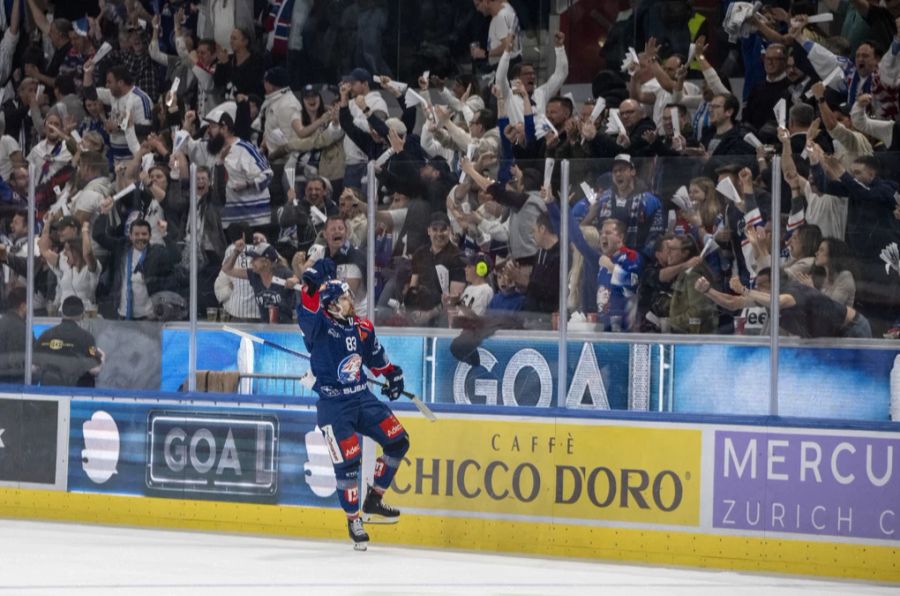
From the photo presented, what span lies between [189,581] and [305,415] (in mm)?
2058

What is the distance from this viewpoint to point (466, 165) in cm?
859

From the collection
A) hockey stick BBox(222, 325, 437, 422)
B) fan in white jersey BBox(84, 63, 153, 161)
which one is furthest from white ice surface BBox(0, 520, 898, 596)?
fan in white jersey BBox(84, 63, 153, 161)

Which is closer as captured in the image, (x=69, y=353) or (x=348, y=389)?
(x=348, y=389)

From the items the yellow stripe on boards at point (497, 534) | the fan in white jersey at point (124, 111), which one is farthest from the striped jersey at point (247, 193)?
the fan in white jersey at point (124, 111)

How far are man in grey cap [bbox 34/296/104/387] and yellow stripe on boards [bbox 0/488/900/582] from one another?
766mm

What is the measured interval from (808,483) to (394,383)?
238 cm

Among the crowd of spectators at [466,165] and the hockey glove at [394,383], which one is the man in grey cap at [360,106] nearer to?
the crowd of spectators at [466,165]

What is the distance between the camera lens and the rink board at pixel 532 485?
25.2ft

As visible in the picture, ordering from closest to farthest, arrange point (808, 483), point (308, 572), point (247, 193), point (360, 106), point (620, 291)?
point (308, 572)
point (808, 483)
point (620, 291)
point (247, 193)
point (360, 106)

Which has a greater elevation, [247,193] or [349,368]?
[247,193]

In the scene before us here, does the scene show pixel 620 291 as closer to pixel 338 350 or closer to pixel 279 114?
pixel 338 350

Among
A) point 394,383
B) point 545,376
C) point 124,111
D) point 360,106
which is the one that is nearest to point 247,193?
point 394,383

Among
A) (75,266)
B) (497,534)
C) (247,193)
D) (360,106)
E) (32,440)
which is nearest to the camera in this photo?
(497,534)

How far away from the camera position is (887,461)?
753cm
